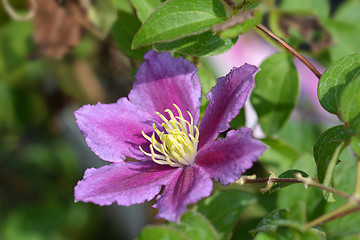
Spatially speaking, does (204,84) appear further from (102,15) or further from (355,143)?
(102,15)

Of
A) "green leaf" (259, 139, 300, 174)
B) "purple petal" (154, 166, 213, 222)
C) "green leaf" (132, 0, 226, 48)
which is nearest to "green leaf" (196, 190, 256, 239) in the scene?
"purple petal" (154, 166, 213, 222)

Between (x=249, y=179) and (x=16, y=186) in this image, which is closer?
(x=249, y=179)

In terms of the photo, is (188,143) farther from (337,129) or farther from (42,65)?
(42,65)

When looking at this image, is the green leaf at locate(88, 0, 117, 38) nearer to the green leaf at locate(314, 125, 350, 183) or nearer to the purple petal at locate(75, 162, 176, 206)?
the purple petal at locate(75, 162, 176, 206)

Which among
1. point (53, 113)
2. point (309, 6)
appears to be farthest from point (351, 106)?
point (53, 113)

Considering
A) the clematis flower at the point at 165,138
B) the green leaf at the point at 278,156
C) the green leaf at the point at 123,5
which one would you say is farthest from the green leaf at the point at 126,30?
the green leaf at the point at 278,156

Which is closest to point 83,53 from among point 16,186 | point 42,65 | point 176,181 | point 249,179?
point 42,65
